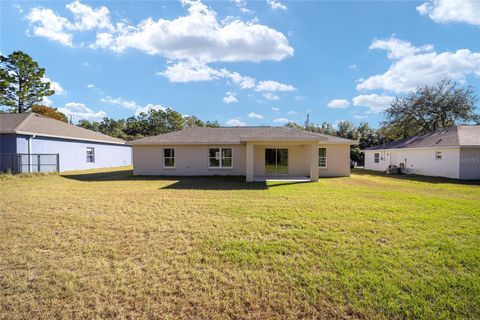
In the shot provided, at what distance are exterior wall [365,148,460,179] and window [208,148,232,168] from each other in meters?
15.1

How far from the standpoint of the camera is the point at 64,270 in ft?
12.6

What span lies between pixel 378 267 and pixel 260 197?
558 centimetres

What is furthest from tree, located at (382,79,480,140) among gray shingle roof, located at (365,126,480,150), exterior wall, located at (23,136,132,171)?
exterior wall, located at (23,136,132,171)

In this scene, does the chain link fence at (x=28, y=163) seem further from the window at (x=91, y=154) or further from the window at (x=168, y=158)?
the window at (x=168, y=158)

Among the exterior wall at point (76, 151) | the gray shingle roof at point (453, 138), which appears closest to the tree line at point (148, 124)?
the exterior wall at point (76, 151)

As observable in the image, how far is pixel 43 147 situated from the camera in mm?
18906

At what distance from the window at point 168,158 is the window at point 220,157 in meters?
2.64

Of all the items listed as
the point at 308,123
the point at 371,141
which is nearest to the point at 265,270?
the point at 371,141

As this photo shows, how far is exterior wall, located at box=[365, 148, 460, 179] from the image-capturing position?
54.7 feet

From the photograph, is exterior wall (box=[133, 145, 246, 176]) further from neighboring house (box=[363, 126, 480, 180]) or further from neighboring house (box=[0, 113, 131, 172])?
neighboring house (box=[363, 126, 480, 180])

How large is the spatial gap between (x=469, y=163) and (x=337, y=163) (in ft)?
27.6

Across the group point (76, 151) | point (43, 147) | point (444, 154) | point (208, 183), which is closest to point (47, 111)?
point (76, 151)

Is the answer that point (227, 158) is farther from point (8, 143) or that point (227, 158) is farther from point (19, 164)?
point (8, 143)

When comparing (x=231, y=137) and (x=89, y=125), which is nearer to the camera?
(x=231, y=137)
